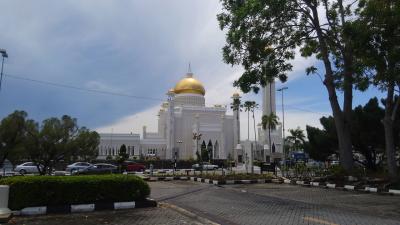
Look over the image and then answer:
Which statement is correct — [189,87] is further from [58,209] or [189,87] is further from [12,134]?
[58,209]

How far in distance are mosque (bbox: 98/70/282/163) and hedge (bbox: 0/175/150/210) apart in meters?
55.3

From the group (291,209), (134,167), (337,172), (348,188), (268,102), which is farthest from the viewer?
(268,102)

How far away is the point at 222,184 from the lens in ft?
73.0

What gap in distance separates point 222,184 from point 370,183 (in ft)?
23.9

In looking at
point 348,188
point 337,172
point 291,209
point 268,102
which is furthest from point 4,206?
point 268,102

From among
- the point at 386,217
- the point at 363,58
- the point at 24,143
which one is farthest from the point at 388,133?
the point at 24,143

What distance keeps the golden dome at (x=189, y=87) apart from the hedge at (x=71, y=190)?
6486cm

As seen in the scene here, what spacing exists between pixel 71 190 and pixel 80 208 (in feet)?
1.84

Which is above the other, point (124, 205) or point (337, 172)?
point (337, 172)

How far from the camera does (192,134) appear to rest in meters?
73.6

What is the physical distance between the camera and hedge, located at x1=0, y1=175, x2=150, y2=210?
10.9 meters

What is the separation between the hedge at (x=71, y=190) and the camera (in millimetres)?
10930

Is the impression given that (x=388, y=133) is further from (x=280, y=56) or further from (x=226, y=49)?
(x=226, y=49)

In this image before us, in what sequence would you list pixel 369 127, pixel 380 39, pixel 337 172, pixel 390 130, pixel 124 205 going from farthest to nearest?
1. pixel 369 127
2. pixel 337 172
3. pixel 390 130
4. pixel 380 39
5. pixel 124 205
